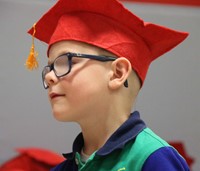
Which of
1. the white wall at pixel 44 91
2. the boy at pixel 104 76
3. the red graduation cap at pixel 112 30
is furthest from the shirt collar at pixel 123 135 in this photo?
the white wall at pixel 44 91

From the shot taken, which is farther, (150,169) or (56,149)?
(56,149)

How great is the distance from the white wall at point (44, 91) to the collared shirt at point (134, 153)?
752 mm

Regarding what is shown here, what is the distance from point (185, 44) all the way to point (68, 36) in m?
1.02

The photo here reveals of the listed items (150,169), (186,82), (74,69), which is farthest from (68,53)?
(186,82)

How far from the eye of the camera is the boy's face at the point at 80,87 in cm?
90

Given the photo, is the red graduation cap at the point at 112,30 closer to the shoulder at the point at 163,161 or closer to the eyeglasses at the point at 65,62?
the eyeglasses at the point at 65,62

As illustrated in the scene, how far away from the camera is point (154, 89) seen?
1.77 m

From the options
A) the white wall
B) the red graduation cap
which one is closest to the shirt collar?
the red graduation cap

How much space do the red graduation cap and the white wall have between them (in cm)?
73

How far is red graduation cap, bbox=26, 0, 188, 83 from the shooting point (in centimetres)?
92

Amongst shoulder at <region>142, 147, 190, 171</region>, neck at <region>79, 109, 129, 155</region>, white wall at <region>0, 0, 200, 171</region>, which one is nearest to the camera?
shoulder at <region>142, 147, 190, 171</region>

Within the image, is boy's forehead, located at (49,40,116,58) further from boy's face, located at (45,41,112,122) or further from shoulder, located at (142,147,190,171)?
shoulder, located at (142,147,190,171)

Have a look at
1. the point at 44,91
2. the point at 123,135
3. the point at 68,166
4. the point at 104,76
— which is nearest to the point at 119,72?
the point at 104,76

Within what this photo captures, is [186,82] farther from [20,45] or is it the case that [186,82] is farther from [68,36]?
[68,36]
